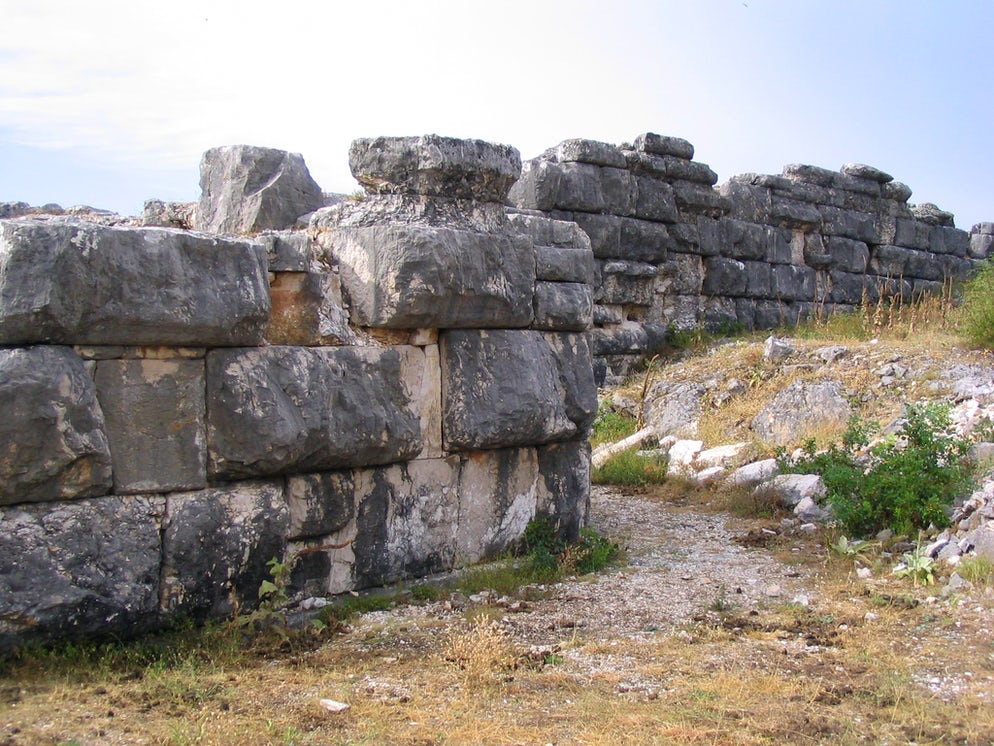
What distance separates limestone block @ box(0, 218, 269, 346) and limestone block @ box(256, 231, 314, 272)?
0.72 feet

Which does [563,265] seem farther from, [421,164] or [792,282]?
[792,282]

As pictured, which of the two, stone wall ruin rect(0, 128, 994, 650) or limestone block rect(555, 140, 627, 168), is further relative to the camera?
limestone block rect(555, 140, 627, 168)

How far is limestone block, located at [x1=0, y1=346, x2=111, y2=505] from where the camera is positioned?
3.92 m

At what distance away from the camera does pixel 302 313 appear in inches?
202

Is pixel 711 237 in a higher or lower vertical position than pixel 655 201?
lower

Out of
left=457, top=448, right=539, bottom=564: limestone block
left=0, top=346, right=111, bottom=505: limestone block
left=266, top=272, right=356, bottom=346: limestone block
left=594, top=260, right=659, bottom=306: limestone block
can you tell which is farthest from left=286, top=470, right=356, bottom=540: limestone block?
left=594, top=260, right=659, bottom=306: limestone block

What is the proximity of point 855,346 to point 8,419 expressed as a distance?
30.4 ft

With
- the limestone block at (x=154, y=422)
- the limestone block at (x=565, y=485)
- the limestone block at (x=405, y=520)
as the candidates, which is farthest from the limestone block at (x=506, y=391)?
the limestone block at (x=154, y=422)

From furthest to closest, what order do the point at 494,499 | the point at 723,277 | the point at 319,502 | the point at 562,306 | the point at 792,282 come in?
the point at 792,282 < the point at 723,277 < the point at 562,306 < the point at 494,499 < the point at 319,502

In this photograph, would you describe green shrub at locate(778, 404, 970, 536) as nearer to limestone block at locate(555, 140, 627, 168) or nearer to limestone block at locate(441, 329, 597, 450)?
limestone block at locate(441, 329, 597, 450)

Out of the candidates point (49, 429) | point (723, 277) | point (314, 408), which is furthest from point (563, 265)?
point (723, 277)

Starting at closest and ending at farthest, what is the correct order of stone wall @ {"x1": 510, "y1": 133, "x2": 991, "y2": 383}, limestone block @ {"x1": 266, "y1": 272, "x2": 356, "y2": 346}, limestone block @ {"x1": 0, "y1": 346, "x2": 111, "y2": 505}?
limestone block @ {"x1": 0, "y1": 346, "x2": 111, "y2": 505} < limestone block @ {"x1": 266, "y1": 272, "x2": 356, "y2": 346} < stone wall @ {"x1": 510, "y1": 133, "x2": 991, "y2": 383}

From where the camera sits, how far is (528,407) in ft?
19.2

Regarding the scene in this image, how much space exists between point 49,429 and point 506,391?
101 inches
